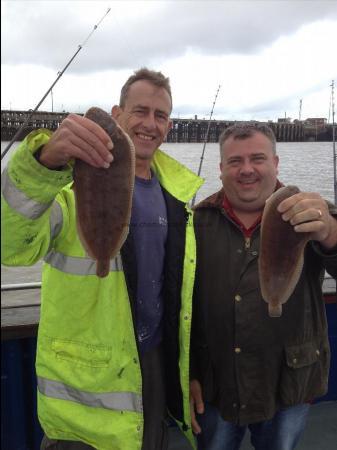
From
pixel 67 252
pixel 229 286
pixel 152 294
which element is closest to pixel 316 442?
pixel 229 286

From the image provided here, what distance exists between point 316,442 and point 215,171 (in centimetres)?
2294

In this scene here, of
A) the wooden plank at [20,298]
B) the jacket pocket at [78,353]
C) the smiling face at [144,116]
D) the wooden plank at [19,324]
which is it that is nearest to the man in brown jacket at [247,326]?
the smiling face at [144,116]

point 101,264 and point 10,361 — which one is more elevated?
point 101,264

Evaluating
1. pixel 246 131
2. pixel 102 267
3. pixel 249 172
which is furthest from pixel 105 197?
pixel 246 131

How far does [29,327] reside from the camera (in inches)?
133

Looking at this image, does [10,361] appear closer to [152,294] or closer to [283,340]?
[152,294]

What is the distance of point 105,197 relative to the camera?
1.80m

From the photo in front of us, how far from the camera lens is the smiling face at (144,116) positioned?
8.49 feet

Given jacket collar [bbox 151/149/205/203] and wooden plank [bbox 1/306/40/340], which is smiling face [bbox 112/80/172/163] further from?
wooden plank [bbox 1/306/40/340]

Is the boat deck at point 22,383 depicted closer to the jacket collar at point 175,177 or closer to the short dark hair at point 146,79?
the jacket collar at point 175,177

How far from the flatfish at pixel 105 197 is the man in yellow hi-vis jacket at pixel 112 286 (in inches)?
2.9

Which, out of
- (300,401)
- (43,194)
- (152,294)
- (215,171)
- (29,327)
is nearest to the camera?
(43,194)

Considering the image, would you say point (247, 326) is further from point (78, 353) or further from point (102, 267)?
point (102, 267)

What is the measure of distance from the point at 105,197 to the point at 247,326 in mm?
1312
